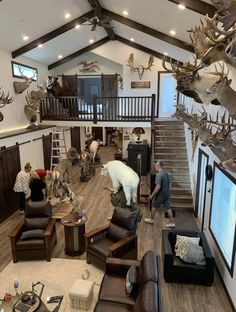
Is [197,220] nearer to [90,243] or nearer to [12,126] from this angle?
[90,243]

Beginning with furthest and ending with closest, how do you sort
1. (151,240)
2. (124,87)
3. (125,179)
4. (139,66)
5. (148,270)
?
(124,87), (139,66), (125,179), (151,240), (148,270)

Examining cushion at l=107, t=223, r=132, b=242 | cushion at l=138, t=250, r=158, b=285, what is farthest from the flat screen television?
cushion at l=107, t=223, r=132, b=242

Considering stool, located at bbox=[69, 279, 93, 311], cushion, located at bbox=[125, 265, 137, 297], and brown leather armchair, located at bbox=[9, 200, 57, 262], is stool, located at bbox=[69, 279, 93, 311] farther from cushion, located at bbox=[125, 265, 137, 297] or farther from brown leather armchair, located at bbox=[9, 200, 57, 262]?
brown leather armchair, located at bbox=[9, 200, 57, 262]

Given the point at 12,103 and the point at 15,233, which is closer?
the point at 15,233

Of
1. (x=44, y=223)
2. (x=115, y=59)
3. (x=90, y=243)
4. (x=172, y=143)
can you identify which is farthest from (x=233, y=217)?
(x=115, y=59)

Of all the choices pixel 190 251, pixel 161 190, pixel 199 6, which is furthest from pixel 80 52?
pixel 190 251

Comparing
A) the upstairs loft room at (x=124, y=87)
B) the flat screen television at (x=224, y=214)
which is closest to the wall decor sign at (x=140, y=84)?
the upstairs loft room at (x=124, y=87)

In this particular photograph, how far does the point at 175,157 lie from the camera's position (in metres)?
8.34

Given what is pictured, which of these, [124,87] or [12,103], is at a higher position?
[124,87]

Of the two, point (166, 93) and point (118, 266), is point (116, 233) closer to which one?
point (118, 266)

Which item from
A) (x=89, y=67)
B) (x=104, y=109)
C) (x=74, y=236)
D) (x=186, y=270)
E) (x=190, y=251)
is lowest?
(x=186, y=270)

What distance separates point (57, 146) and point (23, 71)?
9.99ft

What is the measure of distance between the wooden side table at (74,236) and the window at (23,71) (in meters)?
5.67

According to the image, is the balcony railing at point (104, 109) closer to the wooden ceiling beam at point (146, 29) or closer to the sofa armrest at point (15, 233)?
the wooden ceiling beam at point (146, 29)
